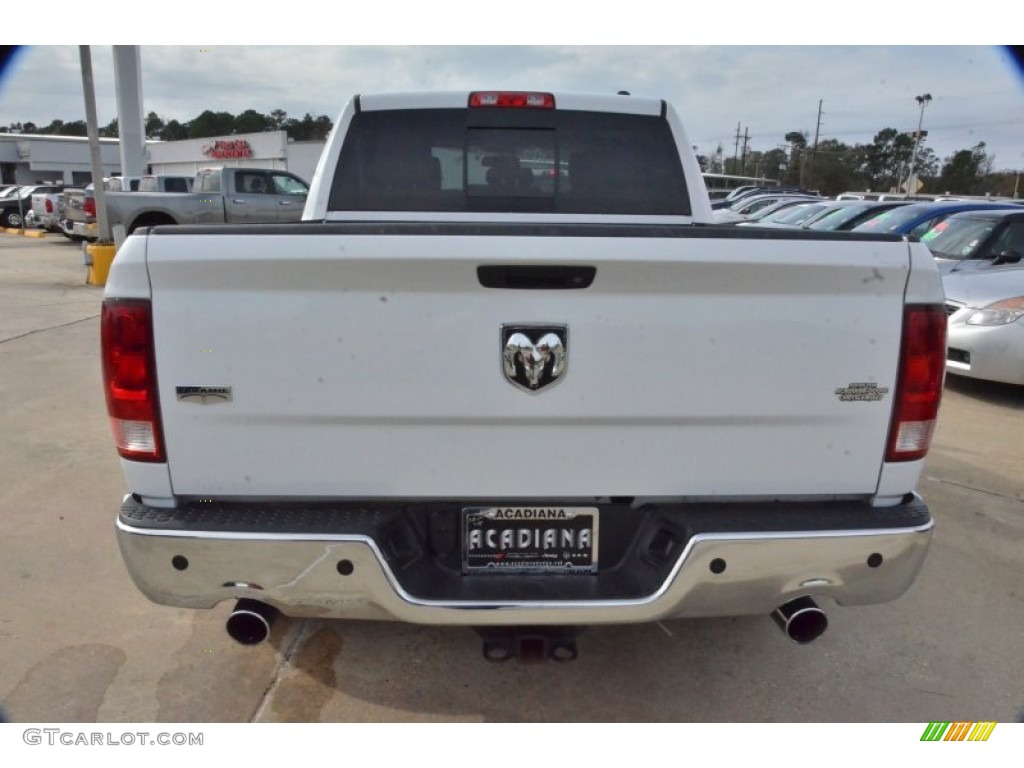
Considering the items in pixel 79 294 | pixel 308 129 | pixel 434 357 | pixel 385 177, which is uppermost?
pixel 308 129

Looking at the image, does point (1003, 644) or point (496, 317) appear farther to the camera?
point (1003, 644)

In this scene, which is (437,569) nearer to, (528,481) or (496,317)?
(528,481)

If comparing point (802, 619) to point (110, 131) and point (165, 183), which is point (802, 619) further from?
point (110, 131)

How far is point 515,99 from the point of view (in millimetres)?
3641

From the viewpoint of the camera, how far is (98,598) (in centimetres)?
330

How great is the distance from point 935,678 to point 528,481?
6.08 ft

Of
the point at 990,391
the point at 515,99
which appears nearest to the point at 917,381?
the point at 515,99

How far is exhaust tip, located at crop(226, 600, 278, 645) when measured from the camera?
2.32 meters

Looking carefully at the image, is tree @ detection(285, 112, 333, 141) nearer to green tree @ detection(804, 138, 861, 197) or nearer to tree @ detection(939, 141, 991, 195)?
green tree @ detection(804, 138, 861, 197)

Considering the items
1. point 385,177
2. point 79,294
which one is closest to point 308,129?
point 79,294

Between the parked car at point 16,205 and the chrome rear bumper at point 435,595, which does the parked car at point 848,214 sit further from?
the parked car at point 16,205

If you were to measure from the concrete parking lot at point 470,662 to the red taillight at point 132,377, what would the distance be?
1.06 m

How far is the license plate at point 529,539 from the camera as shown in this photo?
2.25 meters

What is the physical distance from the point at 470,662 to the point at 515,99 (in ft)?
8.30
